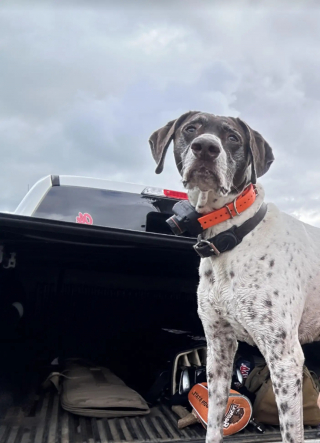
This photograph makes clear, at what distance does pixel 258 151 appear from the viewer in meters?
2.14

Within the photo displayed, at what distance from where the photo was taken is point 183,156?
7.08ft

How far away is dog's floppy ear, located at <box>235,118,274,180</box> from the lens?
209cm

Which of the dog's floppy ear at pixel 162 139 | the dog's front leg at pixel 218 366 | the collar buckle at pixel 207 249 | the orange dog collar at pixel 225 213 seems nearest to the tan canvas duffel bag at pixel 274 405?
the dog's front leg at pixel 218 366

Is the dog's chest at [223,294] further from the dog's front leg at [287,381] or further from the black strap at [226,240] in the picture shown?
the dog's front leg at [287,381]

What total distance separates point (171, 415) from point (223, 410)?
0.58 meters

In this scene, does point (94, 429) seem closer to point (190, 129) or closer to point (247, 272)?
point (247, 272)

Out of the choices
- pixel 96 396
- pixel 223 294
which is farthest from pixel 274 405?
pixel 96 396

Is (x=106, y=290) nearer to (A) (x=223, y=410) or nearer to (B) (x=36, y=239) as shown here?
(B) (x=36, y=239)

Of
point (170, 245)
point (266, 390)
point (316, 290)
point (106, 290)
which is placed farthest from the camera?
point (106, 290)

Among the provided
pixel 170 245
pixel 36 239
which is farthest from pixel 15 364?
pixel 170 245

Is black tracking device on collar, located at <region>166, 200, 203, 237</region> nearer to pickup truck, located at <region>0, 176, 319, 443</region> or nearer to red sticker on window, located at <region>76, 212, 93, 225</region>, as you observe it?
pickup truck, located at <region>0, 176, 319, 443</region>

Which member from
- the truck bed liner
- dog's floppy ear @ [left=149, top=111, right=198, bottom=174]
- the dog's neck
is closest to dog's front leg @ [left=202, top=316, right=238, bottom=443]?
the truck bed liner

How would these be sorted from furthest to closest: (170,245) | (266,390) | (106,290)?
(106,290)
(266,390)
(170,245)

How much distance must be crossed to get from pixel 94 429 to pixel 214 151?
1.62 metres
